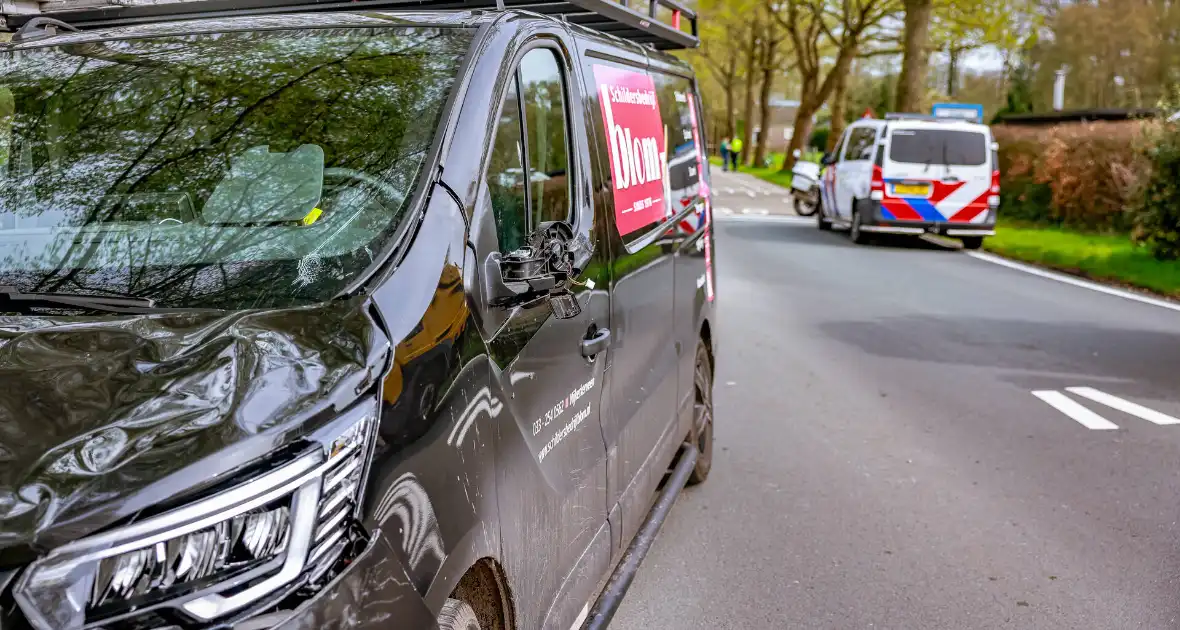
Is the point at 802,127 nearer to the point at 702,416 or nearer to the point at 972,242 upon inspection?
the point at 972,242

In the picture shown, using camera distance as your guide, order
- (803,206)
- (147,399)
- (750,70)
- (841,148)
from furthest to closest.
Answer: (750,70)
(803,206)
(841,148)
(147,399)

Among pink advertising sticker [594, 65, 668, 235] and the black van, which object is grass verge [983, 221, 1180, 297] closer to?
pink advertising sticker [594, 65, 668, 235]

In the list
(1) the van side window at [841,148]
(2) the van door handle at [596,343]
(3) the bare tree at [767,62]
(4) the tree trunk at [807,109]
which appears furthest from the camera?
(3) the bare tree at [767,62]

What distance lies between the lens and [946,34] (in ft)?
153

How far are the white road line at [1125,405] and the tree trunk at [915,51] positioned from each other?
25013 millimetres

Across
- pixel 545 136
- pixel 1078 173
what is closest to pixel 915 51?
pixel 1078 173

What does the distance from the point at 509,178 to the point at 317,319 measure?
925 mm

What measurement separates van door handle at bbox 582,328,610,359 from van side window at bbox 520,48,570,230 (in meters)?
0.36

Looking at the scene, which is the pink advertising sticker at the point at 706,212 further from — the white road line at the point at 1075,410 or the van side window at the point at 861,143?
the van side window at the point at 861,143

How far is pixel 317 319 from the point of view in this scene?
2422 mm

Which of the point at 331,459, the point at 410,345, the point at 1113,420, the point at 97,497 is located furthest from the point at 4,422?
the point at 1113,420

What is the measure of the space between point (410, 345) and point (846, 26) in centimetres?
4406

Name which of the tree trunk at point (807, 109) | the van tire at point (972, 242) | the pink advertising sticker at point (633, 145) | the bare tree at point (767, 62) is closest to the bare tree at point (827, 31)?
the tree trunk at point (807, 109)

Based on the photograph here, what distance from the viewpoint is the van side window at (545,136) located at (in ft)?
11.3
